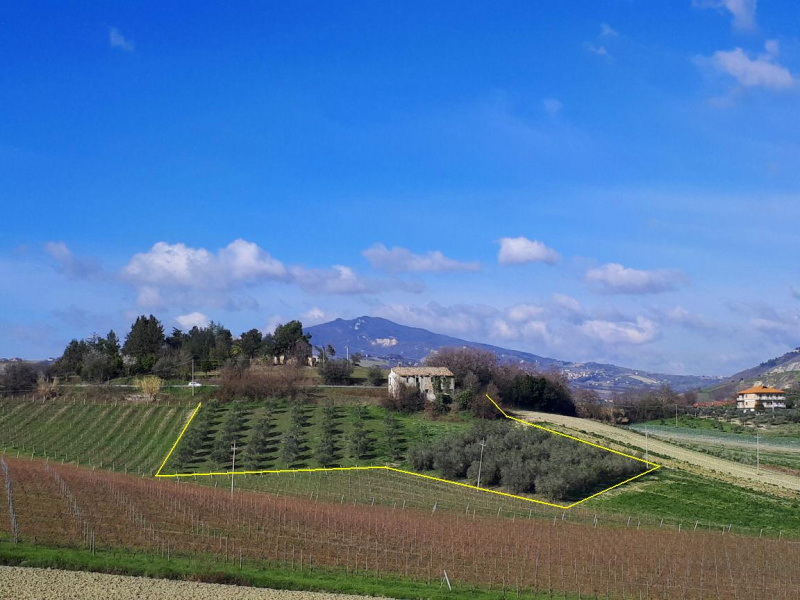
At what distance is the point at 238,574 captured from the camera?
2742 centimetres

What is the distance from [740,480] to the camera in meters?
55.4

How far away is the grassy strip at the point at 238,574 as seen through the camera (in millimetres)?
26781

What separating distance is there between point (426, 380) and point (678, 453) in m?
24.9

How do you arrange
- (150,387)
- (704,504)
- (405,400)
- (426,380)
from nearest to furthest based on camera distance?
1. (704,504)
2. (405,400)
3. (426,380)
4. (150,387)

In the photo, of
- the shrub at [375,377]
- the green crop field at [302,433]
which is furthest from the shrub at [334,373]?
the green crop field at [302,433]

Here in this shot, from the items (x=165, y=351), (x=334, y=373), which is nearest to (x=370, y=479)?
(x=334, y=373)

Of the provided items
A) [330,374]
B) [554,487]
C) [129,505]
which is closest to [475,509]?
[554,487]

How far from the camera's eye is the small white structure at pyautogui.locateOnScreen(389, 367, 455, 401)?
3087 inches

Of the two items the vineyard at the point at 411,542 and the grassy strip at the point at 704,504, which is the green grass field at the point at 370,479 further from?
the vineyard at the point at 411,542

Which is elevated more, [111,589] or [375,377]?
[375,377]

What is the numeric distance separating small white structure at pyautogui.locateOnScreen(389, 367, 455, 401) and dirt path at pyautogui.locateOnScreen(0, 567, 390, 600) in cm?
5191

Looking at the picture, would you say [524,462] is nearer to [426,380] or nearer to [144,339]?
[426,380]

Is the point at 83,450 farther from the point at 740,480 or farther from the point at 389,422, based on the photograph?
the point at 740,480

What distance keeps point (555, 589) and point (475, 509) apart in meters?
18.5
